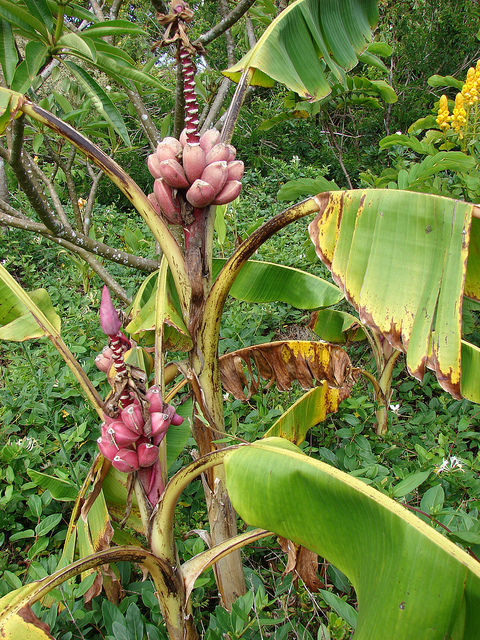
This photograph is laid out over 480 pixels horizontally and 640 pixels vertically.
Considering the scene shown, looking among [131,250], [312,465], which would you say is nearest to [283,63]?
[312,465]

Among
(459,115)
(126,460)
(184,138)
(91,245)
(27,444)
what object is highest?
(459,115)

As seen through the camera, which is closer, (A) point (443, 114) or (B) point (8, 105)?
(B) point (8, 105)

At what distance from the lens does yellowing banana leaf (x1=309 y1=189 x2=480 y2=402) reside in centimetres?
80

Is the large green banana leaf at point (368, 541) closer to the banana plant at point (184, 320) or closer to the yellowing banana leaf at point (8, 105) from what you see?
the banana plant at point (184, 320)

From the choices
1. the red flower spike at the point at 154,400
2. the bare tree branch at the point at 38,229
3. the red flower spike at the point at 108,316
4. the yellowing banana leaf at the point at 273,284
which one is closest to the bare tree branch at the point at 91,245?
the bare tree branch at the point at 38,229

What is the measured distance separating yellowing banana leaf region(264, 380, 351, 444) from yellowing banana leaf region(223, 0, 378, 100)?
94cm

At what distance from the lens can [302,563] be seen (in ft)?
4.08

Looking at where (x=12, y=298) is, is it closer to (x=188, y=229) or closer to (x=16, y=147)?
(x=188, y=229)

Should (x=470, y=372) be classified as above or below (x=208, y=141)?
below

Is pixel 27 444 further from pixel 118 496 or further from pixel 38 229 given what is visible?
pixel 38 229

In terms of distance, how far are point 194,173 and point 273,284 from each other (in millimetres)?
712

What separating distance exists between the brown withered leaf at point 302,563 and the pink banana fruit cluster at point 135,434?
1.48ft

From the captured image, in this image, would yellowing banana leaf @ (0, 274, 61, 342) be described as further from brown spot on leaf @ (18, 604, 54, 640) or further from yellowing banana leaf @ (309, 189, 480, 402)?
yellowing banana leaf @ (309, 189, 480, 402)

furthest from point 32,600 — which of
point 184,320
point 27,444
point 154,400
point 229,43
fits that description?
point 229,43
